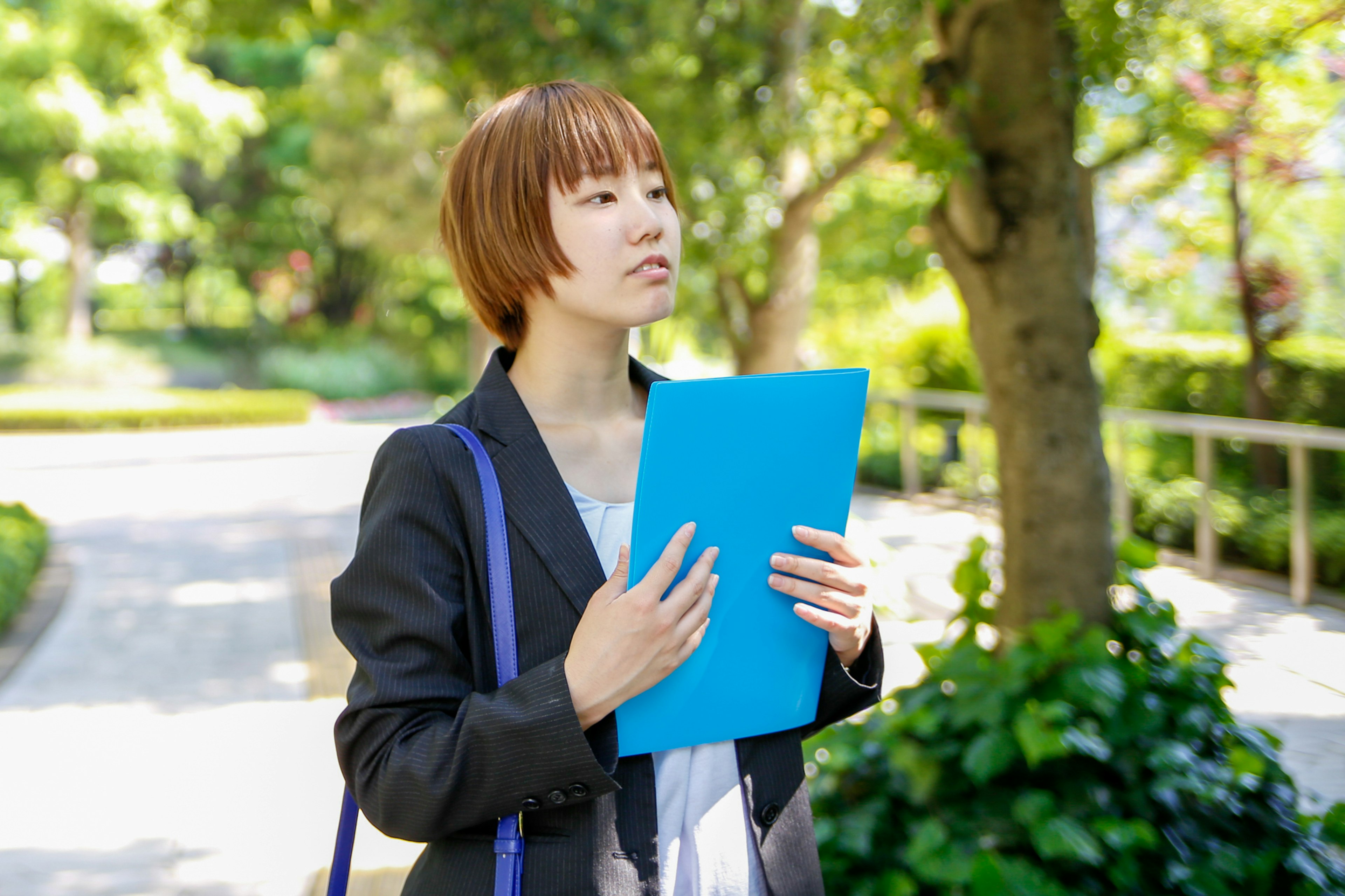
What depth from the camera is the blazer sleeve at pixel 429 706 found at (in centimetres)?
115

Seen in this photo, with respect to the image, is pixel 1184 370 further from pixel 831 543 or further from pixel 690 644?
pixel 690 644

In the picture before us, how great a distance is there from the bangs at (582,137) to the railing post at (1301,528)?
205 inches

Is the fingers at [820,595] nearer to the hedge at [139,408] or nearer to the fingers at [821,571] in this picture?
the fingers at [821,571]

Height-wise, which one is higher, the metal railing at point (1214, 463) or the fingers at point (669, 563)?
the fingers at point (669, 563)

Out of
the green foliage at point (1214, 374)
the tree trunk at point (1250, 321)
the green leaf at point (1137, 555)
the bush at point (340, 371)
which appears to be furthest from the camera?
the bush at point (340, 371)

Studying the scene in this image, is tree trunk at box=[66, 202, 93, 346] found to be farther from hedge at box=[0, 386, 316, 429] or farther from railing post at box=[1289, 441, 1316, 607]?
railing post at box=[1289, 441, 1316, 607]

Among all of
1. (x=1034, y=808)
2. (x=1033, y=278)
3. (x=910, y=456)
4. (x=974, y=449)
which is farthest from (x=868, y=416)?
(x=1034, y=808)

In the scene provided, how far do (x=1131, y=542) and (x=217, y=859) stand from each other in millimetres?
3099

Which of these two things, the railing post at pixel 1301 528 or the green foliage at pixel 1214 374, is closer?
the railing post at pixel 1301 528

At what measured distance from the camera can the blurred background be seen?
3.66 meters

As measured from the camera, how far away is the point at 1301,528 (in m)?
5.80

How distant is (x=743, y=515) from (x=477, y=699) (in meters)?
0.35

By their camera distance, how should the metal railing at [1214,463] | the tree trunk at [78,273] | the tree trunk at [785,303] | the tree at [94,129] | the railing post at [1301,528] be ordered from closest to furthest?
1. the railing post at [1301,528]
2. the metal railing at [1214,463]
3. the tree trunk at [785,303]
4. the tree at [94,129]
5. the tree trunk at [78,273]

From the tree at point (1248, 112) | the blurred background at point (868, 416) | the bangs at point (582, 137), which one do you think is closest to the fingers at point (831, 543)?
the bangs at point (582, 137)
